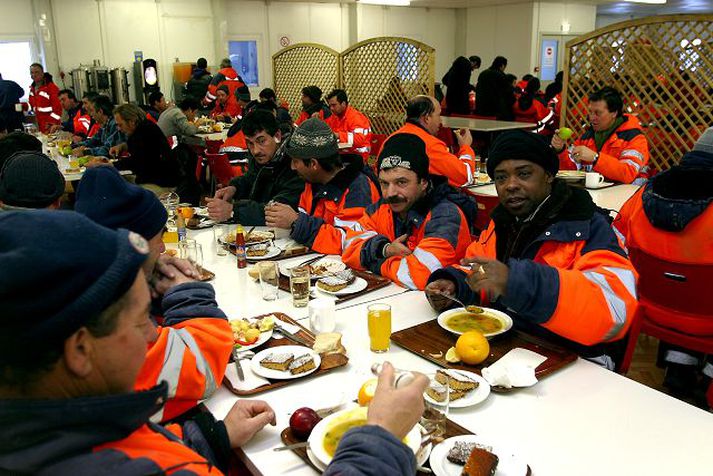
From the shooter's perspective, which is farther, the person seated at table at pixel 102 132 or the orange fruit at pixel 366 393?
the person seated at table at pixel 102 132

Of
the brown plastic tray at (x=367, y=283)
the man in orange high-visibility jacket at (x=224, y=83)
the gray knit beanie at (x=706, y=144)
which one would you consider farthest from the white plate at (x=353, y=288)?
the man in orange high-visibility jacket at (x=224, y=83)

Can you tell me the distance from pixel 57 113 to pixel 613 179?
33.8 feet

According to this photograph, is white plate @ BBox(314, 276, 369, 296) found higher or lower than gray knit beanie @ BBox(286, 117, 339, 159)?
lower

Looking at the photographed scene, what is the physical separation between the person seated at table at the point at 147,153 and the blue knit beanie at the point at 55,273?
5.54 metres

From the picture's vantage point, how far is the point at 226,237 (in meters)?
3.40

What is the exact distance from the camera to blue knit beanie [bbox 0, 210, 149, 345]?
2.55 ft

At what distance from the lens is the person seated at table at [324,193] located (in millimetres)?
3199

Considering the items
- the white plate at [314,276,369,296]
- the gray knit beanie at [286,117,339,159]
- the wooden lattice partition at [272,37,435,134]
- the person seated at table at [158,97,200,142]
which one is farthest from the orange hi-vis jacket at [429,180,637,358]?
the person seated at table at [158,97,200,142]

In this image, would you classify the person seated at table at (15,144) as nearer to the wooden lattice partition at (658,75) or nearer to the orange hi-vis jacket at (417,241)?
the orange hi-vis jacket at (417,241)

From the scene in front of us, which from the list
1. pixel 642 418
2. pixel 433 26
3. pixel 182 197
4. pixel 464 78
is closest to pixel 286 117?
pixel 182 197

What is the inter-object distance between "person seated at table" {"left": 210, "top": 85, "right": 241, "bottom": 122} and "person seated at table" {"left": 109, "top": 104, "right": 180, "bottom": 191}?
4455 millimetres

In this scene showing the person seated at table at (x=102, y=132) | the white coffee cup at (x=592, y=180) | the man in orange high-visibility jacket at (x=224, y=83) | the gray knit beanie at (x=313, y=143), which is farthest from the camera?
the man in orange high-visibility jacket at (x=224, y=83)

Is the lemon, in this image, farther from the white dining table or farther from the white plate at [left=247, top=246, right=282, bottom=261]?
the white plate at [left=247, top=246, right=282, bottom=261]

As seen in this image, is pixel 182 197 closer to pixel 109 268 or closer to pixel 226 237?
pixel 226 237
